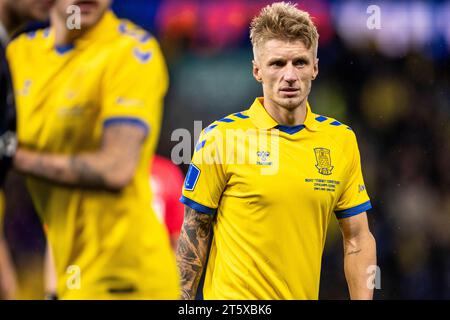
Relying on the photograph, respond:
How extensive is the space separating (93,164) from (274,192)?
26.7 inches

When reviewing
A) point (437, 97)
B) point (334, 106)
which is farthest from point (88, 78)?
point (437, 97)

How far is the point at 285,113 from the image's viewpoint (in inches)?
122

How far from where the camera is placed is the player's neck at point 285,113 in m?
3.08

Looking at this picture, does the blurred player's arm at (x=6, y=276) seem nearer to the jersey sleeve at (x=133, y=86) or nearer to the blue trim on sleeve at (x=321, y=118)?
the jersey sleeve at (x=133, y=86)

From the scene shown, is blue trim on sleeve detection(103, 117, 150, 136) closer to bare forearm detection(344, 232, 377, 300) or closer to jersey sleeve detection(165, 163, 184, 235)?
jersey sleeve detection(165, 163, 184, 235)

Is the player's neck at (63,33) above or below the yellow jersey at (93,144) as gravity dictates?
above

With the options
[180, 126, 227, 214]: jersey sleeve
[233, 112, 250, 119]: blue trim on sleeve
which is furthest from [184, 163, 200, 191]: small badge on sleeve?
[233, 112, 250, 119]: blue trim on sleeve

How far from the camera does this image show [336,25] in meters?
3.48

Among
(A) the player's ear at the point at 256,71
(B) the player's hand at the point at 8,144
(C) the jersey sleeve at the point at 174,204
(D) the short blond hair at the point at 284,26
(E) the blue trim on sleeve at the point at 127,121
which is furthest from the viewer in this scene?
(C) the jersey sleeve at the point at 174,204

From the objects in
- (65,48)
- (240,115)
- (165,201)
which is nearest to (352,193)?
(240,115)

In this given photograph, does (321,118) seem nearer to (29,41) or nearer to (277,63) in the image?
(277,63)

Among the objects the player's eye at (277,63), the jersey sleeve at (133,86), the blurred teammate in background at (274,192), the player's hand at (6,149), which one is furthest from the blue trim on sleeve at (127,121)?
the player's eye at (277,63)

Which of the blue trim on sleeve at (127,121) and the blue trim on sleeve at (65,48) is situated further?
the blue trim on sleeve at (65,48)
